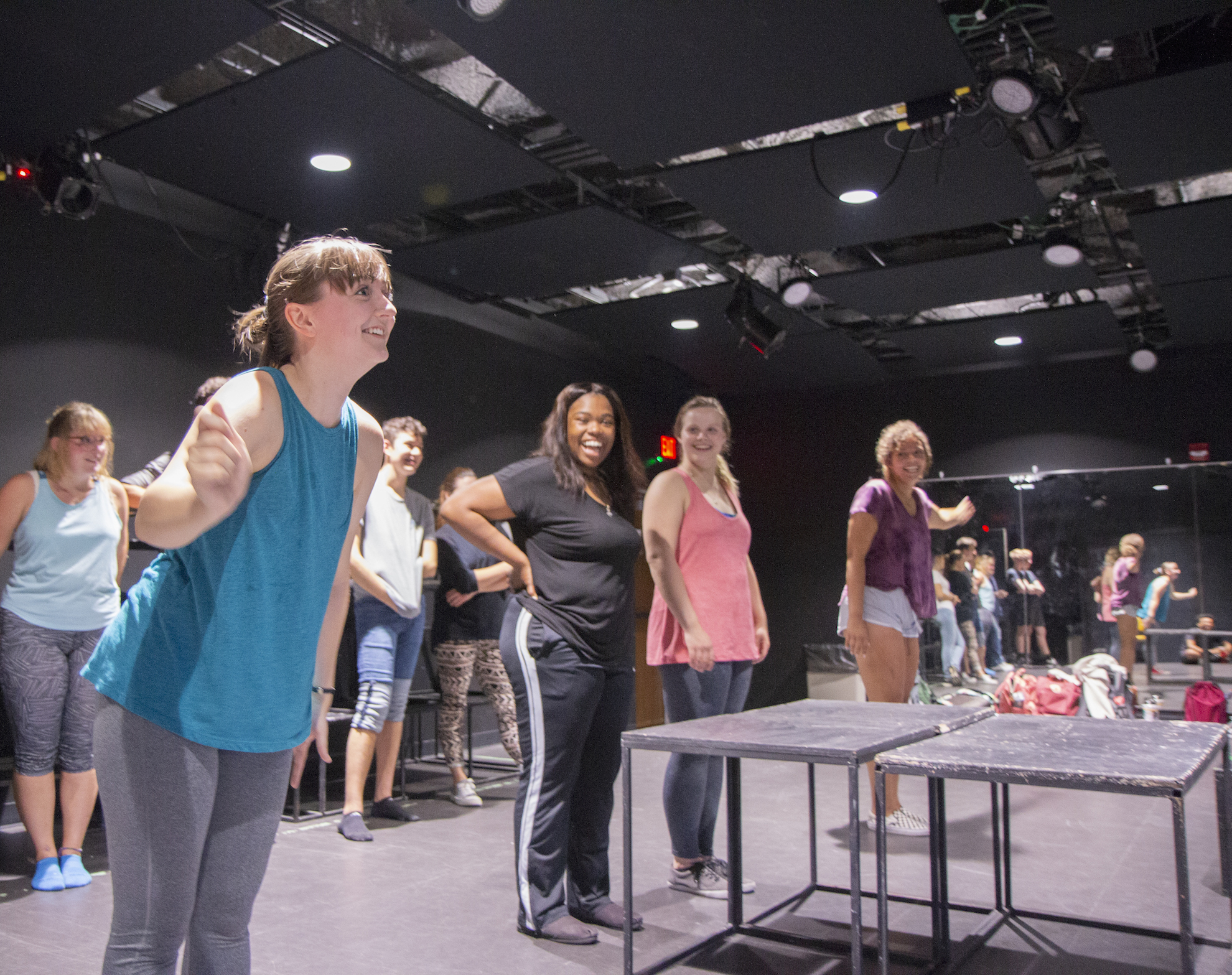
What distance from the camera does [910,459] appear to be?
368 centimetres

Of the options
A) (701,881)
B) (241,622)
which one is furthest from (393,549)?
(241,622)

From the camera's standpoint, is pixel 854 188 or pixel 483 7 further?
pixel 854 188

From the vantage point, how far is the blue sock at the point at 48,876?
311 cm

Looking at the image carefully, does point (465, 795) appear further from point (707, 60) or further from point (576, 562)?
point (707, 60)

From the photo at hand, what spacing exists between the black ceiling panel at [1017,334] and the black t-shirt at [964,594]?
5.86 ft

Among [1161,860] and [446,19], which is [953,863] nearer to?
[1161,860]

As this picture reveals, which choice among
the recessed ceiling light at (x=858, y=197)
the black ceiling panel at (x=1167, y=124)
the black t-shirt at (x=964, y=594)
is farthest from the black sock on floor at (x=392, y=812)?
the black t-shirt at (x=964, y=594)

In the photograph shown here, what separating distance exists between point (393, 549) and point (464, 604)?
66cm

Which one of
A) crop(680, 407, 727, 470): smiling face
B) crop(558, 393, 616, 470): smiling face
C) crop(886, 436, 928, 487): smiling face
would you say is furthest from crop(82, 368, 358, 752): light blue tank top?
crop(886, 436, 928, 487): smiling face

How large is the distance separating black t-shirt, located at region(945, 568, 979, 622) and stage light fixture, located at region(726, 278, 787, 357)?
2.60 metres

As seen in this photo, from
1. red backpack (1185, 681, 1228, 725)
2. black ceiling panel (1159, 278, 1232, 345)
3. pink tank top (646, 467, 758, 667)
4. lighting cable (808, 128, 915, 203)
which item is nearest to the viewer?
pink tank top (646, 467, 758, 667)

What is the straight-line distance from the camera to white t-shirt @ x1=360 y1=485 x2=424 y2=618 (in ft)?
13.3

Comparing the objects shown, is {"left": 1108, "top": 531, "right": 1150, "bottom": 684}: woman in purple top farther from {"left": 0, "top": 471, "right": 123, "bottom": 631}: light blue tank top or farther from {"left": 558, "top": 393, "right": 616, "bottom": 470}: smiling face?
{"left": 0, "top": 471, "right": 123, "bottom": 631}: light blue tank top

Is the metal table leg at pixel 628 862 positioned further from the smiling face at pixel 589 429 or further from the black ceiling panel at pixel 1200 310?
the black ceiling panel at pixel 1200 310
